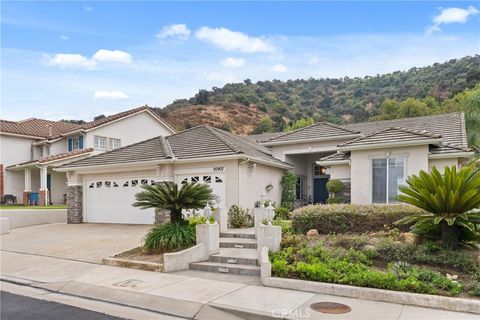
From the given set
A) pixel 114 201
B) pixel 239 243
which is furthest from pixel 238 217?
pixel 114 201

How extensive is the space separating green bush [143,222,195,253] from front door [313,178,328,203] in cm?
1241

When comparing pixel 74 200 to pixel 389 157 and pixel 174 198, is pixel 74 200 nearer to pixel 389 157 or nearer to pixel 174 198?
pixel 174 198

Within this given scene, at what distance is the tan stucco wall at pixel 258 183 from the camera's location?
54.5 feet

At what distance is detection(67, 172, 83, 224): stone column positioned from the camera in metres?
20.7

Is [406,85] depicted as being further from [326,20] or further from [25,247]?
[25,247]

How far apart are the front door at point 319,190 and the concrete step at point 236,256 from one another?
481 inches

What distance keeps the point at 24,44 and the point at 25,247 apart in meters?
7.68

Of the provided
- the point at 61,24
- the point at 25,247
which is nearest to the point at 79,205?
the point at 25,247

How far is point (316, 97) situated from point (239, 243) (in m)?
53.2

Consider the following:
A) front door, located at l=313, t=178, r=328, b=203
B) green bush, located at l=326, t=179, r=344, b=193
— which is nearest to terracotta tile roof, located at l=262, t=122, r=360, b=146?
front door, located at l=313, t=178, r=328, b=203

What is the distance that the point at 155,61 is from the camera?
757 inches

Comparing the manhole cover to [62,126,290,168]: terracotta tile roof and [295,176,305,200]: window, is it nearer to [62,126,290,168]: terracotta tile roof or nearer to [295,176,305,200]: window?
[62,126,290,168]: terracotta tile roof

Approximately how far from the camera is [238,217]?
50.7 ft

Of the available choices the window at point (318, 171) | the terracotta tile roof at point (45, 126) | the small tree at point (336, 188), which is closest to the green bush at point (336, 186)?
the small tree at point (336, 188)
